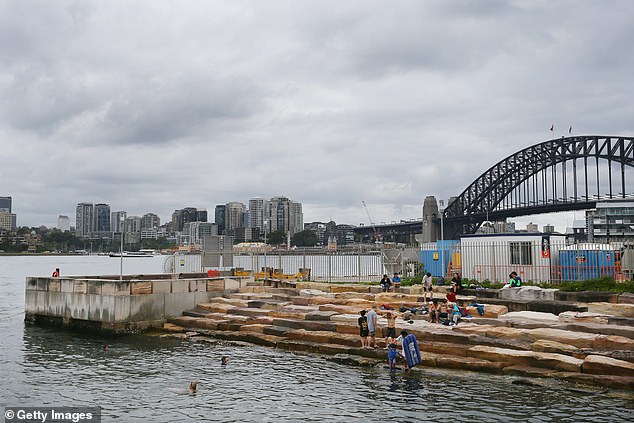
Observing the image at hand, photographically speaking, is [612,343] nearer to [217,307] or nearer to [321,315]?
[321,315]

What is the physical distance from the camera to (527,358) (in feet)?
64.5

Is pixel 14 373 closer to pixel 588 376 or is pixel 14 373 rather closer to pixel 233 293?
pixel 233 293

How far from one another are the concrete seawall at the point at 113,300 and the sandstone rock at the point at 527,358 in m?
17.7

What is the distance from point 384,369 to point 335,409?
500 cm

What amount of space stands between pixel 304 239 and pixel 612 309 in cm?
14870

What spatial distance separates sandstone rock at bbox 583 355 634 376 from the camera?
1770 cm

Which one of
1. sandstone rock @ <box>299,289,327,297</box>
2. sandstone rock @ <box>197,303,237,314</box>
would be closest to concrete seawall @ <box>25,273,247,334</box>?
sandstone rock @ <box>197,303,237,314</box>

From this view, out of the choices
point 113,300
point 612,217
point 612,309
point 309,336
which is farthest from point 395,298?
point 612,217

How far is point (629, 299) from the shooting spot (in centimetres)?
2509

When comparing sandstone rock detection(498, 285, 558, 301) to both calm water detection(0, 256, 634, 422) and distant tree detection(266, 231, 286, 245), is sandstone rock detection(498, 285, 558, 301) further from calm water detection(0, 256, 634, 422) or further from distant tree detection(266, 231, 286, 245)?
distant tree detection(266, 231, 286, 245)

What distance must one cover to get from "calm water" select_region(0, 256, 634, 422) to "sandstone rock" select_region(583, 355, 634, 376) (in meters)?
1.20

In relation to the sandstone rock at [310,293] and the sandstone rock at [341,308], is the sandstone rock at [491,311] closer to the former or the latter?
the sandstone rock at [341,308]

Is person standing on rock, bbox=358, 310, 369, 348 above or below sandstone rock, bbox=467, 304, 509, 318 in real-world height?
below

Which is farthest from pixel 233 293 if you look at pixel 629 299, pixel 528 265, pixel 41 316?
pixel 629 299
